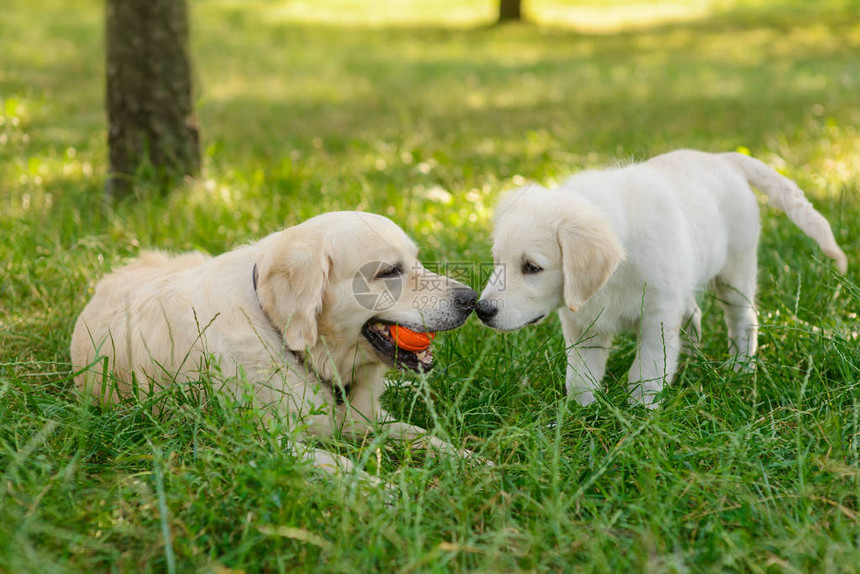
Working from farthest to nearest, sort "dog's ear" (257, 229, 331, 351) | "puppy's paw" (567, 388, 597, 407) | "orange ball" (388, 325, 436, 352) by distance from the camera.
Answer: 1. "puppy's paw" (567, 388, 597, 407)
2. "orange ball" (388, 325, 436, 352)
3. "dog's ear" (257, 229, 331, 351)

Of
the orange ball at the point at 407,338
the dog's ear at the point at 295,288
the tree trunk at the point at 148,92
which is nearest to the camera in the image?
the dog's ear at the point at 295,288

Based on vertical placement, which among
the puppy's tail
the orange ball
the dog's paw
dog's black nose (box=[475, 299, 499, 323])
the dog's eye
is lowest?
the dog's paw

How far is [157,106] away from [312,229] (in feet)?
9.07

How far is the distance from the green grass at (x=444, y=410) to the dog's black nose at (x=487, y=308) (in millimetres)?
221

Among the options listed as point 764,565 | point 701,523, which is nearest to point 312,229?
point 701,523

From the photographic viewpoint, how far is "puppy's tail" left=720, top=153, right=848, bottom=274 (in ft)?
10.3

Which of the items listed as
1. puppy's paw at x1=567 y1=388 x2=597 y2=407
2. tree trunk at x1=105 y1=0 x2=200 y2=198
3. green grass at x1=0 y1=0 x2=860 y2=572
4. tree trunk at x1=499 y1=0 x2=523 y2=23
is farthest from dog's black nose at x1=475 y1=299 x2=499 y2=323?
tree trunk at x1=499 y1=0 x2=523 y2=23

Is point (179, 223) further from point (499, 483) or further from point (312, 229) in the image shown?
point (499, 483)

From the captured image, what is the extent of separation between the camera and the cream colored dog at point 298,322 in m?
2.59

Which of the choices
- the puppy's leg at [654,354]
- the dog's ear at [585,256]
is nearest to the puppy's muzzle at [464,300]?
the dog's ear at [585,256]

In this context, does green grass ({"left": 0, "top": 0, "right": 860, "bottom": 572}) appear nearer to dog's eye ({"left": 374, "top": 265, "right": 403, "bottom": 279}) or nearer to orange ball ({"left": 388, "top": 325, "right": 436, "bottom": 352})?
orange ball ({"left": 388, "top": 325, "right": 436, "bottom": 352})

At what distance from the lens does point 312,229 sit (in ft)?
8.90

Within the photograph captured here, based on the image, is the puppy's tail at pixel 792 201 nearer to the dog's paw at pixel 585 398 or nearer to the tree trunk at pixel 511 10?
the dog's paw at pixel 585 398

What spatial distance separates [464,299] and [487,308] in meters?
0.09
